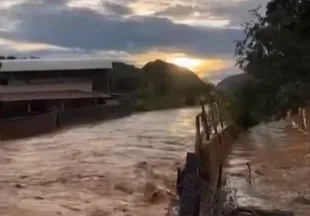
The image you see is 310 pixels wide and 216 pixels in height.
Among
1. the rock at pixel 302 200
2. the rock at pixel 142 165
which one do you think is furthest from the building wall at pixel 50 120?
the rock at pixel 302 200

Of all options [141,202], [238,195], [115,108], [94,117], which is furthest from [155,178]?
[115,108]

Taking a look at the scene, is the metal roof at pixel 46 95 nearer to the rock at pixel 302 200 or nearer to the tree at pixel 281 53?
the rock at pixel 302 200

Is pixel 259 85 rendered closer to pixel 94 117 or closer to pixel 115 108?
pixel 94 117

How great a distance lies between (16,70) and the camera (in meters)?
47.9

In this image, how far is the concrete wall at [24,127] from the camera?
32906 millimetres

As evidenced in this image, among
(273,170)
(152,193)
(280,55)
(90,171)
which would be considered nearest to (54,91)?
(90,171)

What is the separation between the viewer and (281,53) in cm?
973

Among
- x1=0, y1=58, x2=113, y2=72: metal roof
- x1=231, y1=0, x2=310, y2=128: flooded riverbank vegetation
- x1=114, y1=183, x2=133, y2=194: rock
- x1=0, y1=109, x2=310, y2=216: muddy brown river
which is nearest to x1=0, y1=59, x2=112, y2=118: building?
x1=0, y1=58, x2=113, y2=72: metal roof

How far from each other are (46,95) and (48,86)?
8.57 feet

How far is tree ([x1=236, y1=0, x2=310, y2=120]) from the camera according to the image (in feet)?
30.9

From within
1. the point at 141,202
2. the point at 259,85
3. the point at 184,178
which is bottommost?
the point at 141,202

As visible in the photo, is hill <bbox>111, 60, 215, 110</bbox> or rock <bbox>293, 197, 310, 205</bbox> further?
hill <bbox>111, 60, 215, 110</bbox>

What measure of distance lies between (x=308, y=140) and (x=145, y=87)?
3906 cm

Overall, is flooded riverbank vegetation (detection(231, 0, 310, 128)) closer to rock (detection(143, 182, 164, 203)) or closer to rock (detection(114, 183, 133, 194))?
rock (detection(143, 182, 164, 203))
